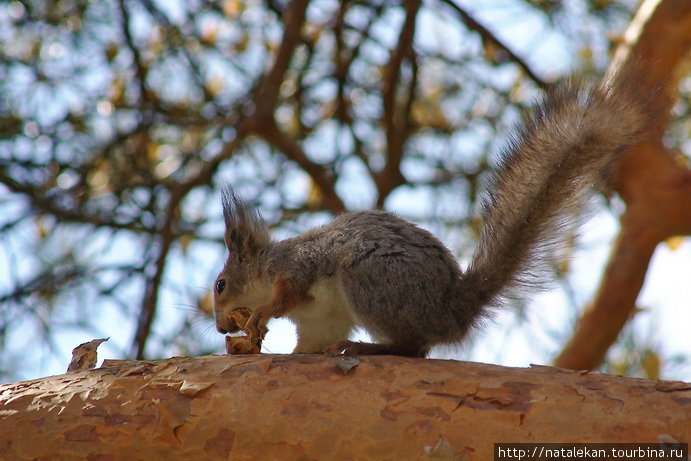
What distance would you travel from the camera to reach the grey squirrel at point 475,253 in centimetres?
184

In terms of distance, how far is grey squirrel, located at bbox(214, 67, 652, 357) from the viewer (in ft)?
6.04

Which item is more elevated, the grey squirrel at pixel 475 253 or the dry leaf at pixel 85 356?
the grey squirrel at pixel 475 253

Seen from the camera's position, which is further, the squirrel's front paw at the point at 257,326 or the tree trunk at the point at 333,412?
the squirrel's front paw at the point at 257,326

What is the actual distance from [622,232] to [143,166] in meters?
2.03

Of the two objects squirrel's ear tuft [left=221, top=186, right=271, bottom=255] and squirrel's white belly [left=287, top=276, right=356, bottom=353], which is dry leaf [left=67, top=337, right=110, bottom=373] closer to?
squirrel's white belly [left=287, top=276, right=356, bottom=353]

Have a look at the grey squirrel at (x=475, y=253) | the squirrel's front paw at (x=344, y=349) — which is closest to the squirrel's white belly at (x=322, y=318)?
the grey squirrel at (x=475, y=253)

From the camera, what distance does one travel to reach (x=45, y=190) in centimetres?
313

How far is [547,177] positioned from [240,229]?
3.51 feet

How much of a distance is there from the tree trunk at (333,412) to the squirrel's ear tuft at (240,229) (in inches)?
37.1

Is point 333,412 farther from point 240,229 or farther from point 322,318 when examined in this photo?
point 240,229

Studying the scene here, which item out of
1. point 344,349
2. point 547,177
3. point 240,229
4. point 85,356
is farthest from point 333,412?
point 240,229

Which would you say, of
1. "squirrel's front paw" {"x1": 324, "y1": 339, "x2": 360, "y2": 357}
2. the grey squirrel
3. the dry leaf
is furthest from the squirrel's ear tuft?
the dry leaf

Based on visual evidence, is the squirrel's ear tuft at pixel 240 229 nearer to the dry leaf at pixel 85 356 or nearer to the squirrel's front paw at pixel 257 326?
the squirrel's front paw at pixel 257 326

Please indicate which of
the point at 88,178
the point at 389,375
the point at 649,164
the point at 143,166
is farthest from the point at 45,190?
the point at 649,164
